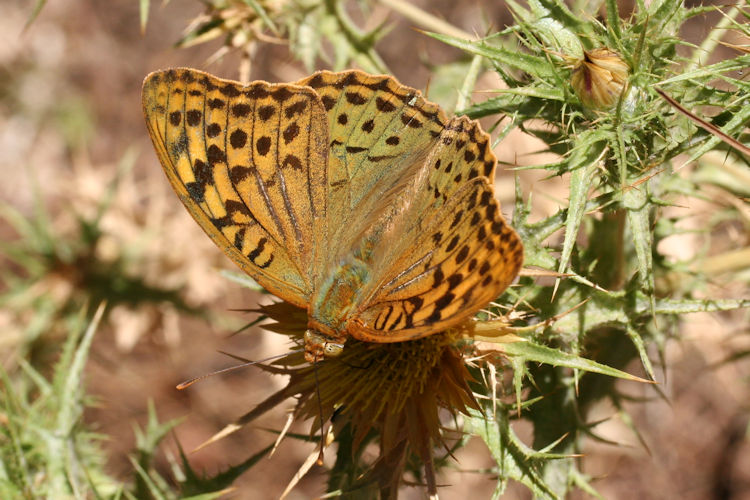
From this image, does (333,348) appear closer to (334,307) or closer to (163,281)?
(334,307)

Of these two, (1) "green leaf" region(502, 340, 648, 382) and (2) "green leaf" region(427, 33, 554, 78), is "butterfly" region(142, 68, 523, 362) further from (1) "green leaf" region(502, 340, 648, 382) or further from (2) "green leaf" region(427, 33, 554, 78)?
(1) "green leaf" region(502, 340, 648, 382)

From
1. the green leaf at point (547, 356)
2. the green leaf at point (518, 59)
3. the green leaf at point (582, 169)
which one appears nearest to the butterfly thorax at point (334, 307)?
the green leaf at point (547, 356)

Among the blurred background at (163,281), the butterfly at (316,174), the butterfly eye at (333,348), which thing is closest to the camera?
the butterfly eye at (333,348)

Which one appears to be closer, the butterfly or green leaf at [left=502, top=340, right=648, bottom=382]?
green leaf at [left=502, top=340, right=648, bottom=382]

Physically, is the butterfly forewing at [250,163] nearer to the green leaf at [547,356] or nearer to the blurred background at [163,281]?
the green leaf at [547,356]

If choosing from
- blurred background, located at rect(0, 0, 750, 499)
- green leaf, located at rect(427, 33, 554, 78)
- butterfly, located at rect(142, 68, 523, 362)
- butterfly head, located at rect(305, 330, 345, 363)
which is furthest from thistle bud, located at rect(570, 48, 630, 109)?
blurred background, located at rect(0, 0, 750, 499)

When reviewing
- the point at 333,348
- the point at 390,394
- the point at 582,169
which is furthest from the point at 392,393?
the point at 582,169
